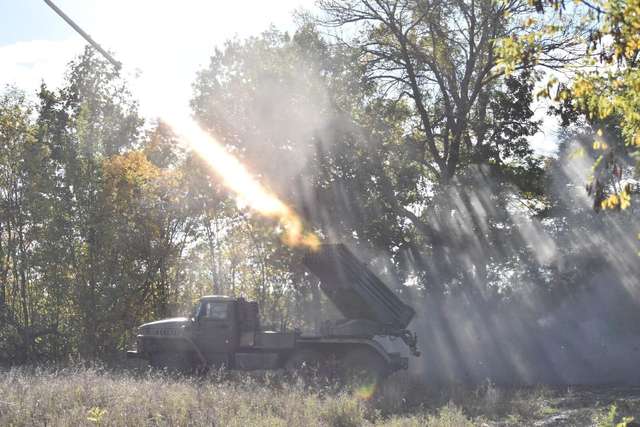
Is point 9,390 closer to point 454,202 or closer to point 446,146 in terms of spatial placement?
point 454,202

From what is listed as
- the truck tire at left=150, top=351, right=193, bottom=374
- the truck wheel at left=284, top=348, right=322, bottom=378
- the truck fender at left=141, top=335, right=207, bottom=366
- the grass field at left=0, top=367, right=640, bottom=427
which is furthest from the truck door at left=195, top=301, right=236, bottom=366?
the grass field at left=0, top=367, right=640, bottom=427

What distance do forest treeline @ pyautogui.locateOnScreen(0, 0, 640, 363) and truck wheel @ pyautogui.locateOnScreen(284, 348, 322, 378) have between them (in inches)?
430

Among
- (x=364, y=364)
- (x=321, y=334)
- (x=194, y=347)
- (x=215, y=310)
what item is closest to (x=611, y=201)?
(x=364, y=364)

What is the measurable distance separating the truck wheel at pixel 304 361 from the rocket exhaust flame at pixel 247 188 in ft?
35.0

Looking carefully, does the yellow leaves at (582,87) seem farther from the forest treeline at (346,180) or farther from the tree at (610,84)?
the forest treeline at (346,180)

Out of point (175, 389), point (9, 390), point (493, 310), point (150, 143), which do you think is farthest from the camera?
point (150, 143)

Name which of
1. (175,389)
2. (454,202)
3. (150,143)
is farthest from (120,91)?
(175,389)

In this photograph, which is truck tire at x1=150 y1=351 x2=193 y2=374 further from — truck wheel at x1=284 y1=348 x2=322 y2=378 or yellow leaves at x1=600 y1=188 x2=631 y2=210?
yellow leaves at x1=600 y1=188 x2=631 y2=210

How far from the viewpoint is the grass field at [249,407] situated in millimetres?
10039

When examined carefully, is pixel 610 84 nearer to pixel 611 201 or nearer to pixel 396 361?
pixel 611 201

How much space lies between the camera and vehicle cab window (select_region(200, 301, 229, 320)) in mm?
19250

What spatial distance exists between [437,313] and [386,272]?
2.81 metres

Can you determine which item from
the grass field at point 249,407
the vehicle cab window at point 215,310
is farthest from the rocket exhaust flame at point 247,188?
the grass field at point 249,407

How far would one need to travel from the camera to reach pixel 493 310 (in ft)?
99.9
